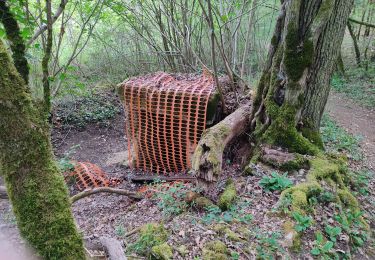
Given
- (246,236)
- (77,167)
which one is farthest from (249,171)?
(77,167)

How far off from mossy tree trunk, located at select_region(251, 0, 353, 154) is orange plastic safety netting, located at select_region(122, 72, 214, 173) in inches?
45.5

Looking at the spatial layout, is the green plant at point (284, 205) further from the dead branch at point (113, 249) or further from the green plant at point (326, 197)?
the dead branch at point (113, 249)

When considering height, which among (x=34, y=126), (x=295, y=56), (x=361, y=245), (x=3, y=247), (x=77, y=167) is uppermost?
(x=295, y=56)

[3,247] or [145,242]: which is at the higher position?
[3,247]

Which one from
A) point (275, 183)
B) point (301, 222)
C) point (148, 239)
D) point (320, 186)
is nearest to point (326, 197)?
point (320, 186)

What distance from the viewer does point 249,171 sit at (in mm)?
3867

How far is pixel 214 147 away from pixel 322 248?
1.49m

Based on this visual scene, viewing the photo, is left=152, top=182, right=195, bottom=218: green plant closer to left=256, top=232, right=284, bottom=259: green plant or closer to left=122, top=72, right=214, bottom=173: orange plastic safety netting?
left=256, top=232, right=284, bottom=259: green plant

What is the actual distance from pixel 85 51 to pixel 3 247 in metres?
10.9

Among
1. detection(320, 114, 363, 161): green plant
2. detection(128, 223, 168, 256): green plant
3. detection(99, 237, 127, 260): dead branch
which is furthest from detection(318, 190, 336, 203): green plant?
detection(99, 237, 127, 260): dead branch

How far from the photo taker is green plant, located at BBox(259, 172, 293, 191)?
11.5 ft

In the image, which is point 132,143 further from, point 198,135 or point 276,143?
point 276,143

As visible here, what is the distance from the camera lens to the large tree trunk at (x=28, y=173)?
1484 mm

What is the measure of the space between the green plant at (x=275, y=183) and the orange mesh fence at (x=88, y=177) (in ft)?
9.12
